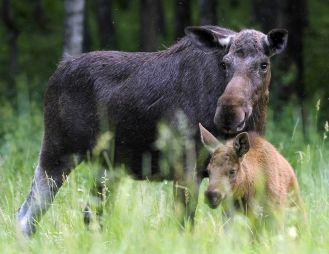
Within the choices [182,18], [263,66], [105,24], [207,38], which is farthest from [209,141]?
[105,24]

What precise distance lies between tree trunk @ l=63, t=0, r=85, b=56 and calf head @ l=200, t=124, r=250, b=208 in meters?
8.35

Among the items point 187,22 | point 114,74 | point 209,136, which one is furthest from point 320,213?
point 187,22

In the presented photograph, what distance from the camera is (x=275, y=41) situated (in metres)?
9.41

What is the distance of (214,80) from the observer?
9.40 metres

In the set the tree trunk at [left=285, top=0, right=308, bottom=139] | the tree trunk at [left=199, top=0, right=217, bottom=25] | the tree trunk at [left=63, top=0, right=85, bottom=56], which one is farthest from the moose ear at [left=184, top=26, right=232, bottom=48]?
the tree trunk at [left=199, top=0, right=217, bottom=25]

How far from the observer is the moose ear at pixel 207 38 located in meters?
9.50

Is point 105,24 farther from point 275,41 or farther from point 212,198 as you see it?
point 212,198

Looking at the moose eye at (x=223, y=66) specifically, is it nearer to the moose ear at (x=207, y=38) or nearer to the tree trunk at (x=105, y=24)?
the moose ear at (x=207, y=38)

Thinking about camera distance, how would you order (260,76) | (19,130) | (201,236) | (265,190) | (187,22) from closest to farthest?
(201,236), (265,190), (260,76), (19,130), (187,22)

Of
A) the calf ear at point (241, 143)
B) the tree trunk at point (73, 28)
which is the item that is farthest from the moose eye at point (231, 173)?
the tree trunk at point (73, 28)

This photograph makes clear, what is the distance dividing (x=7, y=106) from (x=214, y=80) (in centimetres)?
813

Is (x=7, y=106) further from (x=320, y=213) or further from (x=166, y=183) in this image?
(x=320, y=213)

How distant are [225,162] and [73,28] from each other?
9110 millimetres

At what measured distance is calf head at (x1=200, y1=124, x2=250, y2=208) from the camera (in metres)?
8.02
